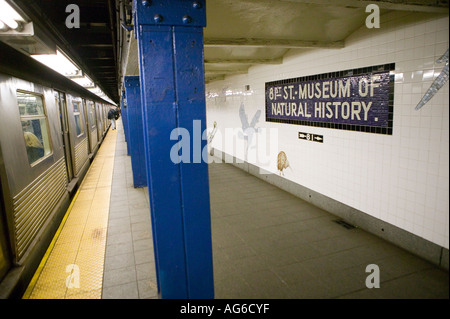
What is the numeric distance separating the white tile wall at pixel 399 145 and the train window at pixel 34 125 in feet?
16.1

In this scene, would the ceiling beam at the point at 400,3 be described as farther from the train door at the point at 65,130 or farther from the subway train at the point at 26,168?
the train door at the point at 65,130

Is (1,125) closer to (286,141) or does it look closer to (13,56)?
(13,56)

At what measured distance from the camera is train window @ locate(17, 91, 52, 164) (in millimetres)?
4281

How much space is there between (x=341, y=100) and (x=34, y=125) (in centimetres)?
531

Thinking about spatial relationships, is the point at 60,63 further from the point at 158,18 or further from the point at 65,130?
the point at 65,130

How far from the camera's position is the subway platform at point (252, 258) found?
124 inches

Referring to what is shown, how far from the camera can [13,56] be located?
13.0 feet

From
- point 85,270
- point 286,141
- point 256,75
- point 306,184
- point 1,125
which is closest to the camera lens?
point 1,125

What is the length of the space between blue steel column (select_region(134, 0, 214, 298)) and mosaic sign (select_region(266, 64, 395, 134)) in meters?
2.94

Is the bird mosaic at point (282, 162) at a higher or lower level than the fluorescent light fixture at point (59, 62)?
lower

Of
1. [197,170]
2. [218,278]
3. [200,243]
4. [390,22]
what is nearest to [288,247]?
[218,278]

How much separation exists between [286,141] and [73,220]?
478 centimetres

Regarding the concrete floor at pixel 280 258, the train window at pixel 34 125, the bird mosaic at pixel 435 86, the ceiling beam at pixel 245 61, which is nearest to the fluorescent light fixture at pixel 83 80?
the train window at pixel 34 125
